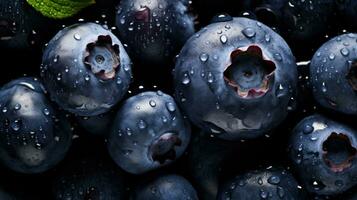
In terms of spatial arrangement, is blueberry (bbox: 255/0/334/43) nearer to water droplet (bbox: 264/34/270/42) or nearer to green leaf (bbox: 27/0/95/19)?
water droplet (bbox: 264/34/270/42)

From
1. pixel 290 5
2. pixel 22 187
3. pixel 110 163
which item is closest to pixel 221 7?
pixel 290 5

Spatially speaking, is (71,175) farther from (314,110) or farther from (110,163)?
(314,110)

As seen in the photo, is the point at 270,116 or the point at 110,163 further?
the point at 110,163

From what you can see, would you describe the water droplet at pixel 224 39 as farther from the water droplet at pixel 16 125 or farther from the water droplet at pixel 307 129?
the water droplet at pixel 16 125

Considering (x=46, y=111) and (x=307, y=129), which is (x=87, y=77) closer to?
(x=46, y=111)

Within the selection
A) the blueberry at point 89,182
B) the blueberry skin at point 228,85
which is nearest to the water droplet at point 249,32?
the blueberry skin at point 228,85

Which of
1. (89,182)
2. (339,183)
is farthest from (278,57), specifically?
(89,182)
